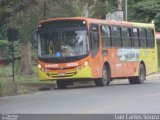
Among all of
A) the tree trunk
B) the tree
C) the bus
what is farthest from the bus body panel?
the tree

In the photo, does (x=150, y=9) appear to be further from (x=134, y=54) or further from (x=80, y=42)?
(x=80, y=42)

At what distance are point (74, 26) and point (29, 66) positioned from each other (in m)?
9.72

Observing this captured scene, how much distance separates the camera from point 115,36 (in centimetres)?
3120

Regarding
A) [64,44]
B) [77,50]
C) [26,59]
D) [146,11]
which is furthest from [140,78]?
[146,11]

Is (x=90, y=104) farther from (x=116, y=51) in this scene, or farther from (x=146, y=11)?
(x=146, y=11)

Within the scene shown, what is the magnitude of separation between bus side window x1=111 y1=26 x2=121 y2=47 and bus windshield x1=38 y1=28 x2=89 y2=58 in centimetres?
281

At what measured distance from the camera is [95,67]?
28.9 m

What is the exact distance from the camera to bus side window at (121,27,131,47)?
105ft

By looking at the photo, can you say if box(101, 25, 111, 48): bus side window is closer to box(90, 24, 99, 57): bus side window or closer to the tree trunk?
box(90, 24, 99, 57): bus side window

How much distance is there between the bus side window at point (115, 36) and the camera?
31.0 m

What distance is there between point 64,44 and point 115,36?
3.61 meters

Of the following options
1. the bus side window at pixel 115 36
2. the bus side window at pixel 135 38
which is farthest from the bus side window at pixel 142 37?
the bus side window at pixel 115 36

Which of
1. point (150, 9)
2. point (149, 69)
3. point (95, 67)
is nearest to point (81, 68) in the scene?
point (95, 67)

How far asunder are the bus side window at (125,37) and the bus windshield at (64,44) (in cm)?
411
